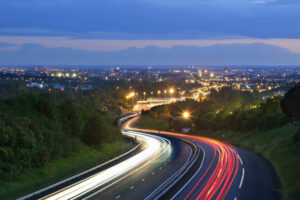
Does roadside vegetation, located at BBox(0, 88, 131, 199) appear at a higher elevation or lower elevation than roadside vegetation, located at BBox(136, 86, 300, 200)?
higher

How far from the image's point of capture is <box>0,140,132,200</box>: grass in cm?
2580

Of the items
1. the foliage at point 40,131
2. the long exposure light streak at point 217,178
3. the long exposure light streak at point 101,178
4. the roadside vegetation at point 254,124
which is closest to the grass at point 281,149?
the roadside vegetation at point 254,124

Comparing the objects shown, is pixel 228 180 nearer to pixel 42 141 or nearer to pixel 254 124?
pixel 42 141

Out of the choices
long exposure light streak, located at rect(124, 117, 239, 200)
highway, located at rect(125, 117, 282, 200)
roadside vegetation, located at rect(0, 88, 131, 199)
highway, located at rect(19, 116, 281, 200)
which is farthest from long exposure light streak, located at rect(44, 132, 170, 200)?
long exposure light streak, located at rect(124, 117, 239, 200)

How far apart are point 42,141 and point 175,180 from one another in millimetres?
11402

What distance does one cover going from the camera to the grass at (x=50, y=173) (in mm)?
25795

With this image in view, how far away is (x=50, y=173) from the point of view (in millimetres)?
31922

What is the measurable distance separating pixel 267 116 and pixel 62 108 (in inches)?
1297

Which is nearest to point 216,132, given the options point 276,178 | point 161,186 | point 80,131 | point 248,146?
point 248,146

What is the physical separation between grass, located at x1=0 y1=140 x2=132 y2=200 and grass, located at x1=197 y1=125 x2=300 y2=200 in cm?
1547

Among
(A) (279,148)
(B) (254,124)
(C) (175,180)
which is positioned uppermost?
(C) (175,180)

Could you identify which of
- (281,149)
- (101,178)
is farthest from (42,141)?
(281,149)

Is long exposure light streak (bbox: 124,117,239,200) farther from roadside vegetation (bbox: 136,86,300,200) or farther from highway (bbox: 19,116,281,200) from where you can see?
roadside vegetation (bbox: 136,86,300,200)

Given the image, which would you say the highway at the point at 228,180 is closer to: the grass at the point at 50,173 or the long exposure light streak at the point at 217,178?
the long exposure light streak at the point at 217,178
